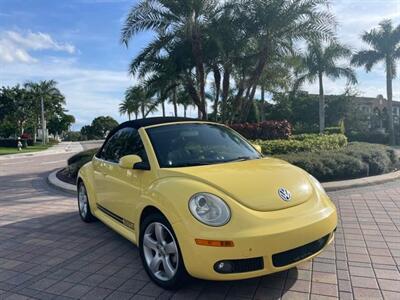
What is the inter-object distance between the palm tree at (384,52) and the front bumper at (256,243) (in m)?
35.0

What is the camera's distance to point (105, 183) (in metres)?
4.85

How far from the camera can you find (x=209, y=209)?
3094mm

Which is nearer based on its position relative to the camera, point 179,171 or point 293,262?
point 293,262

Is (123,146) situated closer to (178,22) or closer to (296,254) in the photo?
(296,254)

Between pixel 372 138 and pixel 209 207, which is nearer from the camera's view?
pixel 209 207

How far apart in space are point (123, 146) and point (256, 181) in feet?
6.45

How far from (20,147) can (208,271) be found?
3654 centimetres

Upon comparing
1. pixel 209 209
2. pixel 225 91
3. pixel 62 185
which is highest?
pixel 225 91

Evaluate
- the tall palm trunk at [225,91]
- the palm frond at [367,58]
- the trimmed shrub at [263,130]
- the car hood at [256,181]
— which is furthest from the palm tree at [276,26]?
the palm frond at [367,58]

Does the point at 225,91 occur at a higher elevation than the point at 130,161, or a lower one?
higher

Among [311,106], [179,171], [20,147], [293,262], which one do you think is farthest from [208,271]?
[311,106]

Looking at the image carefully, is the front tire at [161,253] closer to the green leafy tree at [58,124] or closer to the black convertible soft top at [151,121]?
the black convertible soft top at [151,121]

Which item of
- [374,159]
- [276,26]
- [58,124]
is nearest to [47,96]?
[58,124]

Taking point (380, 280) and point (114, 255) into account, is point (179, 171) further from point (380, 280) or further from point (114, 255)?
point (380, 280)
